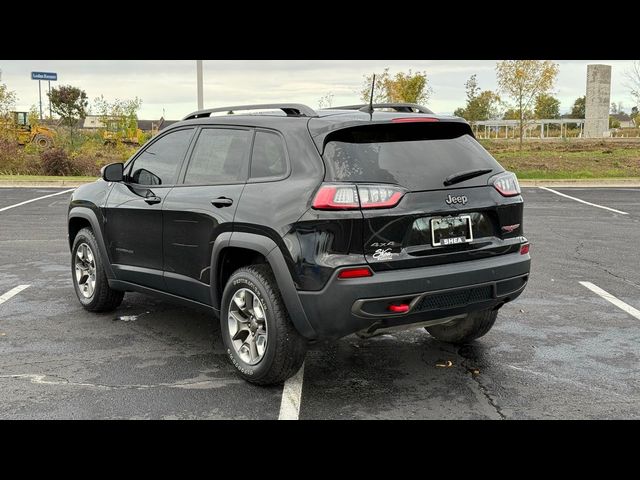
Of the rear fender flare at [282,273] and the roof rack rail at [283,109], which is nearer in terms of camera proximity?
the rear fender flare at [282,273]

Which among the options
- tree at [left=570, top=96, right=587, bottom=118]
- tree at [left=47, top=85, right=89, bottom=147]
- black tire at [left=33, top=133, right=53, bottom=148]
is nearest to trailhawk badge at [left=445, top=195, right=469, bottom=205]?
black tire at [left=33, top=133, right=53, bottom=148]

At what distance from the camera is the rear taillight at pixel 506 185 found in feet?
15.9

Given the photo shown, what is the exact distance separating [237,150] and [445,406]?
2252 millimetres

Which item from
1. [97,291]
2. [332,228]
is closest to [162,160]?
[97,291]

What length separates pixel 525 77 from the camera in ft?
104

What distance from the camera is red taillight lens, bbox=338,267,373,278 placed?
4238 mm

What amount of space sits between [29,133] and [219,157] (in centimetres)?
2781

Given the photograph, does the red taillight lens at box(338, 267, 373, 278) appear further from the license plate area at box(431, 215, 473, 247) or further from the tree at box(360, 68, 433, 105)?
the tree at box(360, 68, 433, 105)

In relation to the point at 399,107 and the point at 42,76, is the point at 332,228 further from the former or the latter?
the point at 42,76

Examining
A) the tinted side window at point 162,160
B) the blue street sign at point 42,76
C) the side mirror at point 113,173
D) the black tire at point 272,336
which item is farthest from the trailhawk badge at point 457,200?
the blue street sign at point 42,76

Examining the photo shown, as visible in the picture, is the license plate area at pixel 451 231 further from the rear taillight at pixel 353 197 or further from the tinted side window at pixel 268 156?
the tinted side window at pixel 268 156

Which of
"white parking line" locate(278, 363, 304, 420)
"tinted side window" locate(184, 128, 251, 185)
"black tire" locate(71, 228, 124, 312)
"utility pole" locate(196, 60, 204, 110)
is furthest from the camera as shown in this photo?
"utility pole" locate(196, 60, 204, 110)

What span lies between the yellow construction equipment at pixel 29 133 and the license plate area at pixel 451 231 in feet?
88.7

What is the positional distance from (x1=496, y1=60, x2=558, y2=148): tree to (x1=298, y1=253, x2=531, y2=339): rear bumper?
94.3 feet
